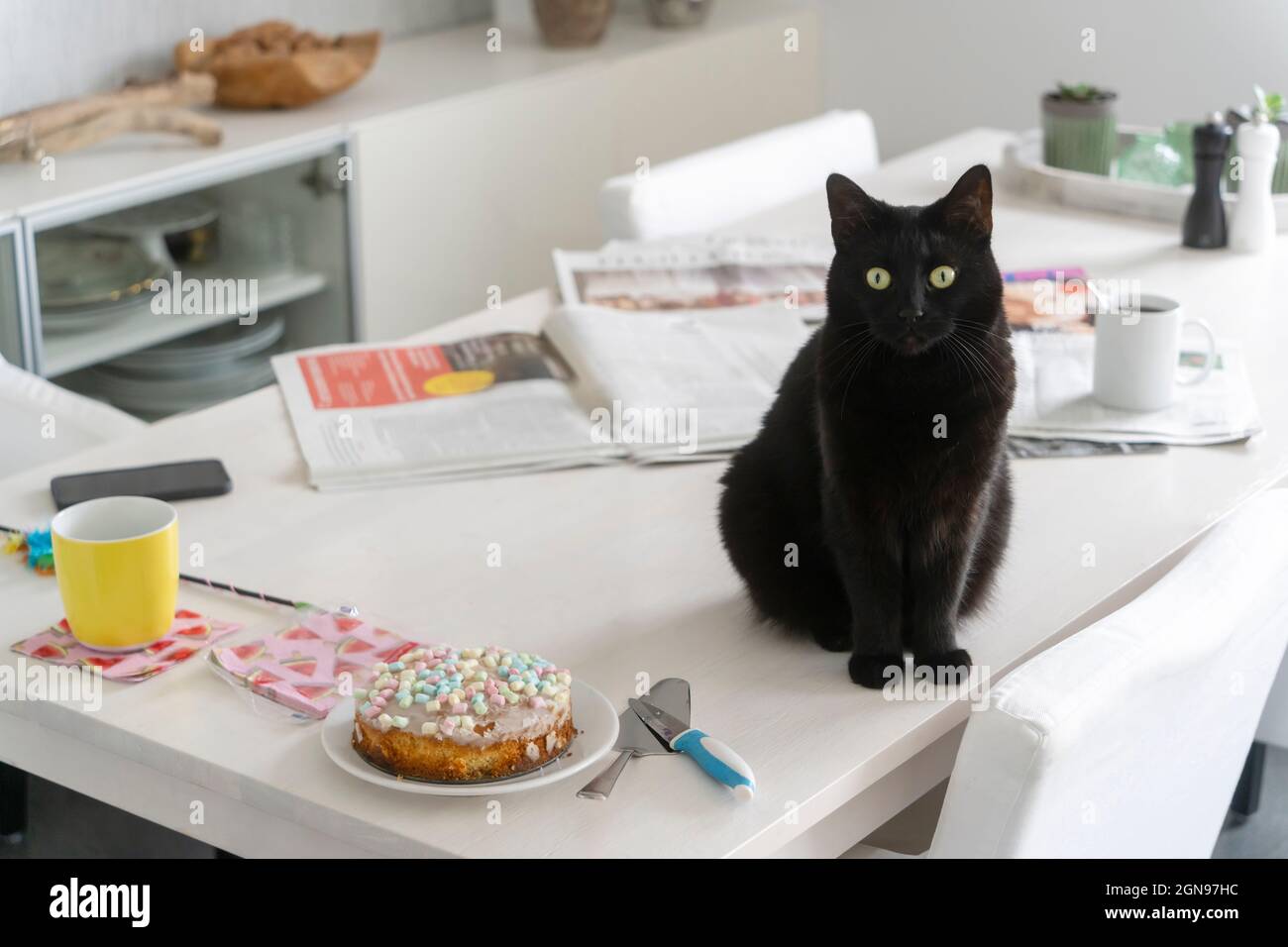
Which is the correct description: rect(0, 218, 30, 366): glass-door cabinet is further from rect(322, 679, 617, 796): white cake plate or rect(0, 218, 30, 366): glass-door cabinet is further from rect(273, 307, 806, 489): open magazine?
rect(322, 679, 617, 796): white cake plate

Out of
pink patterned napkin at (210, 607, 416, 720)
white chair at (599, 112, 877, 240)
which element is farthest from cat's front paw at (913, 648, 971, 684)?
white chair at (599, 112, 877, 240)

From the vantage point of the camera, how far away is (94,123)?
237 cm

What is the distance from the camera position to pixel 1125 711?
85cm

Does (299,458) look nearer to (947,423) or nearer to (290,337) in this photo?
(947,423)

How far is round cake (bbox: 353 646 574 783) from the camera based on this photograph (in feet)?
2.87

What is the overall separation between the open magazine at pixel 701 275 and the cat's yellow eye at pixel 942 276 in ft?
2.42

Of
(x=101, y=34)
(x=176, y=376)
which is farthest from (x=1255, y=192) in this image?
(x=101, y=34)

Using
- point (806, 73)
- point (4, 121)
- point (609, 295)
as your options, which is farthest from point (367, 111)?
point (806, 73)

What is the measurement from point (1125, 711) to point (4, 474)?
122 centimetres

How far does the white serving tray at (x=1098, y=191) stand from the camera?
82.4 inches

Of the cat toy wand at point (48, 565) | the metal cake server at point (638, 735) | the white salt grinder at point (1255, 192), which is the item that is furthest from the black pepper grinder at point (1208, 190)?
the cat toy wand at point (48, 565)

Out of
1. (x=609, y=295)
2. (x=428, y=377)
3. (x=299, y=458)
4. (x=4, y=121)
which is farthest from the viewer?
(x=4, y=121)

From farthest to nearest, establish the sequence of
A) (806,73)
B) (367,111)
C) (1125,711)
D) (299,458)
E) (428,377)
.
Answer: (806,73) < (367,111) < (428,377) < (299,458) < (1125,711)

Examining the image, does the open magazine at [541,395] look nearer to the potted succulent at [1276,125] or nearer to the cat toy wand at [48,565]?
the cat toy wand at [48,565]
